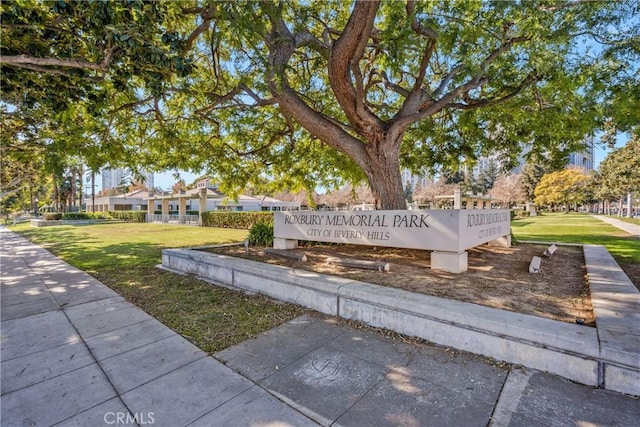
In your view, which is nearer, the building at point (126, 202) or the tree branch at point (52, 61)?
the tree branch at point (52, 61)

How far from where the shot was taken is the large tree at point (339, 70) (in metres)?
4.18

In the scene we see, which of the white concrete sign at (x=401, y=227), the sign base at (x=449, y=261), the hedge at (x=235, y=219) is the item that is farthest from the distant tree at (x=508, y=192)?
the sign base at (x=449, y=261)

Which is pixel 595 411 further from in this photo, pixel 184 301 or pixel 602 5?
pixel 602 5

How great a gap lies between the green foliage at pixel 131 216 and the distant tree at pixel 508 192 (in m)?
49.8

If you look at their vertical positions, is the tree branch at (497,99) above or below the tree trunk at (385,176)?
above

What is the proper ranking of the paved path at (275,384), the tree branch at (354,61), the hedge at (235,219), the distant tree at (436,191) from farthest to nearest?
the distant tree at (436,191), the hedge at (235,219), the tree branch at (354,61), the paved path at (275,384)

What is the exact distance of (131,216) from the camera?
33.0 metres

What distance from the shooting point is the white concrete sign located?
15.9 feet

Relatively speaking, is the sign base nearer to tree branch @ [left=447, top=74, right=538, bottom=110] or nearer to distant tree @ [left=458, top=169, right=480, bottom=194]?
tree branch @ [left=447, top=74, right=538, bottom=110]

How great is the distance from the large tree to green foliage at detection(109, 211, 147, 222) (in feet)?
83.8

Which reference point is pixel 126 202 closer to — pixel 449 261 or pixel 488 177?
pixel 449 261

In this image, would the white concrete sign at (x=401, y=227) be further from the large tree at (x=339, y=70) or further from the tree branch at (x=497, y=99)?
the tree branch at (x=497, y=99)

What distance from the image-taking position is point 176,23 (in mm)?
6070

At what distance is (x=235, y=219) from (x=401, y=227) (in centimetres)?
1700
